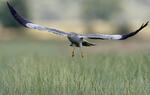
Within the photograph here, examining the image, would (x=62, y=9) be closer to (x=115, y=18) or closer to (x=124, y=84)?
(x=115, y=18)

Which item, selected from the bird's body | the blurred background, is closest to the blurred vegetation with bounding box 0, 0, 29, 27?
the blurred background

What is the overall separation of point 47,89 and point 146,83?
1.98 meters

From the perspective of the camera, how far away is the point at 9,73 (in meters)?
9.27

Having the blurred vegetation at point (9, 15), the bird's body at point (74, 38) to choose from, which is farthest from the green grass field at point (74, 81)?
the blurred vegetation at point (9, 15)

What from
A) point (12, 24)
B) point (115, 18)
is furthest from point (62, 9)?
point (12, 24)

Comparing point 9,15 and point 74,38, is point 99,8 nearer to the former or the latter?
point 9,15

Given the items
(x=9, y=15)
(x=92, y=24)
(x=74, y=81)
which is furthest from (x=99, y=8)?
(x=74, y=81)

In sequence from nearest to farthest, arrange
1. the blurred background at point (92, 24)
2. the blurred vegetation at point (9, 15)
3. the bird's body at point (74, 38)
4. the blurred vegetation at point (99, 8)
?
the bird's body at point (74, 38), the blurred background at point (92, 24), the blurred vegetation at point (9, 15), the blurred vegetation at point (99, 8)

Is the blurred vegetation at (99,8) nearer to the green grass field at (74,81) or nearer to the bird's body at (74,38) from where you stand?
the green grass field at (74,81)

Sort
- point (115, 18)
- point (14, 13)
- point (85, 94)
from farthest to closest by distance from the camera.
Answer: point (115, 18), point (14, 13), point (85, 94)

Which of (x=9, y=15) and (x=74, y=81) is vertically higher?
(x=9, y=15)

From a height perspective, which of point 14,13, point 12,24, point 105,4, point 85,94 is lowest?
point 85,94

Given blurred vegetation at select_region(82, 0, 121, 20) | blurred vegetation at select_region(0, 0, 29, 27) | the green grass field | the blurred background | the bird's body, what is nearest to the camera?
the bird's body

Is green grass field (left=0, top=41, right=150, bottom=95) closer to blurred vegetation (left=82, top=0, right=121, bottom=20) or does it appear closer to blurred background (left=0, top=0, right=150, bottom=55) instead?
blurred background (left=0, top=0, right=150, bottom=55)
